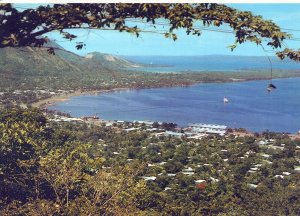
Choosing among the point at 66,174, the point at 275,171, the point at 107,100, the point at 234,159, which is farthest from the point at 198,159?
the point at 107,100

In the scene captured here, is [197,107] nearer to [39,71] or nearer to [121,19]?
[39,71]

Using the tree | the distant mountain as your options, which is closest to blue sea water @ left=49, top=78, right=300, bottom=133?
the distant mountain

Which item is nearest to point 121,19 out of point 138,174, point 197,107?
point 138,174

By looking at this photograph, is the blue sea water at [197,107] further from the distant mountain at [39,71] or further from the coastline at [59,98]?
the distant mountain at [39,71]

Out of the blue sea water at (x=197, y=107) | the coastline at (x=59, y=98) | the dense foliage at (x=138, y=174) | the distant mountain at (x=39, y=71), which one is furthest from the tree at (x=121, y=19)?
the distant mountain at (x=39, y=71)

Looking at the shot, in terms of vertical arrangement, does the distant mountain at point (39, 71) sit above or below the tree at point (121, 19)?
below

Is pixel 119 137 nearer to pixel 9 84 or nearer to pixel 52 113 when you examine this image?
pixel 52 113
